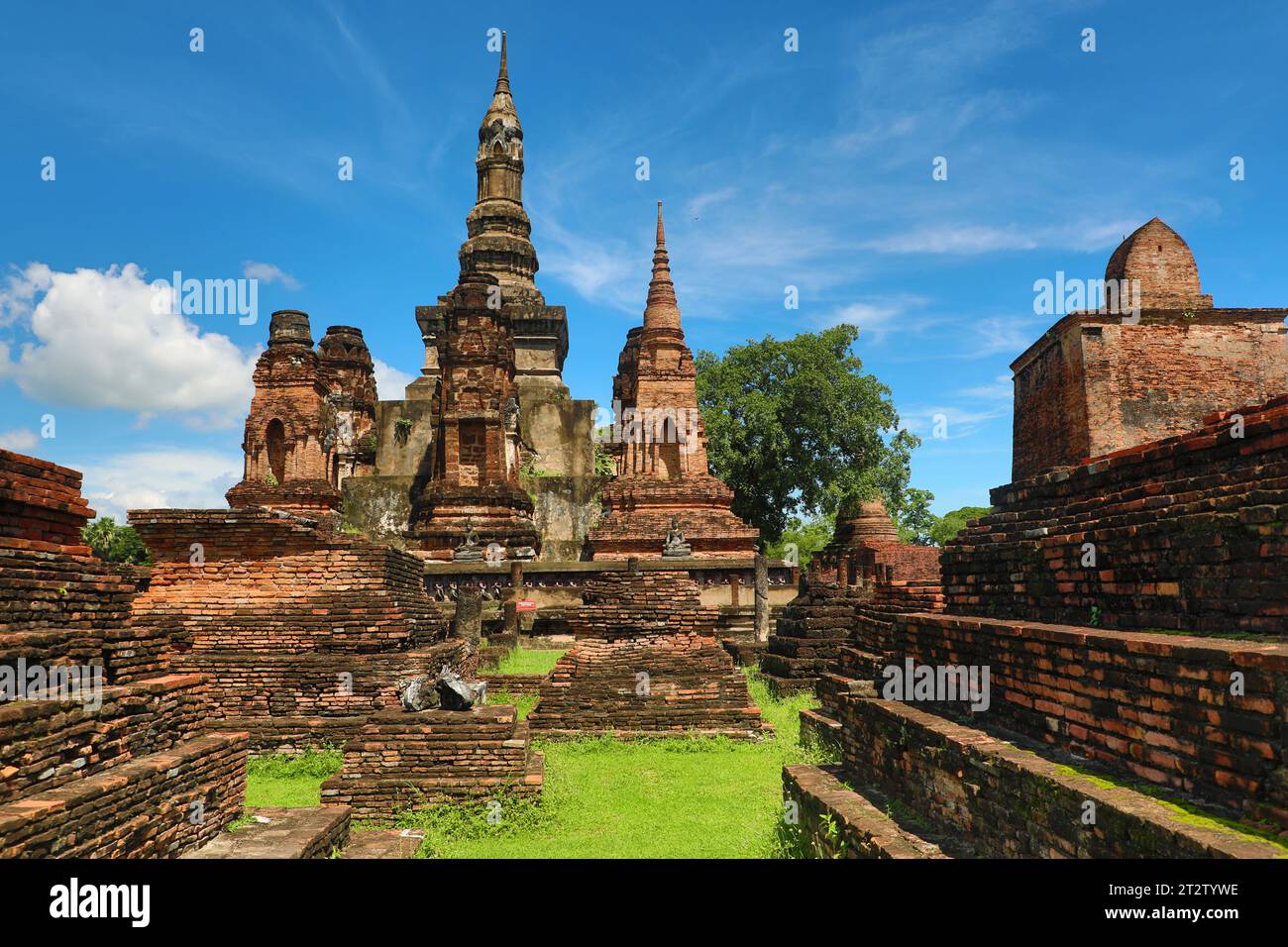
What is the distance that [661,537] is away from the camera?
2231 cm

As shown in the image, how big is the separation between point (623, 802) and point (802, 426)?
94.8 ft

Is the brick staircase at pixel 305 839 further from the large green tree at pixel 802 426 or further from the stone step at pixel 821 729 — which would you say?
the large green tree at pixel 802 426

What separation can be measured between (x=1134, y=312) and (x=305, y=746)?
13553 millimetres

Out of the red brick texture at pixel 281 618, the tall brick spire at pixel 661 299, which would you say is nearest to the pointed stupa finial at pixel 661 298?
the tall brick spire at pixel 661 299

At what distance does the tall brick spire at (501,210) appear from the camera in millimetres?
31578

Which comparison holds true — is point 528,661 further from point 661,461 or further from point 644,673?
point 661,461

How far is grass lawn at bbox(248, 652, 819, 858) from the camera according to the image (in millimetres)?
6059

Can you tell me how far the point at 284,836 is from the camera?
5.36 m

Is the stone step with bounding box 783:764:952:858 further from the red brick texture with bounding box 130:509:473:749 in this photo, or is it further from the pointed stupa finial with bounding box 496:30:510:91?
the pointed stupa finial with bounding box 496:30:510:91

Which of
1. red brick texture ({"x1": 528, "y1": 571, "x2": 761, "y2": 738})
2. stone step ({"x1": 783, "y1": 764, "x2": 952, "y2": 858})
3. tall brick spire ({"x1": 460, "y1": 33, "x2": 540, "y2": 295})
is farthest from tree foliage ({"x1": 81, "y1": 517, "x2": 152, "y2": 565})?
stone step ({"x1": 783, "y1": 764, "x2": 952, "y2": 858})

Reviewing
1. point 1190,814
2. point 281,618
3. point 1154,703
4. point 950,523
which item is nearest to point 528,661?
point 281,618

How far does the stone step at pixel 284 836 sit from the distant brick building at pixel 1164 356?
12.4m

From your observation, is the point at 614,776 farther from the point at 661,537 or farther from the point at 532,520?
the point at 532,520
